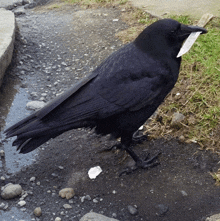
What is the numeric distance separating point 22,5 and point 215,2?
A: 4331mm

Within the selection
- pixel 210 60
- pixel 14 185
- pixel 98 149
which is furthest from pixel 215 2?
pixel 14 185

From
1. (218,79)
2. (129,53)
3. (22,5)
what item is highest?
(129,53)

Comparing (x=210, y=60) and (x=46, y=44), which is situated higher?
(x=210, y=60)

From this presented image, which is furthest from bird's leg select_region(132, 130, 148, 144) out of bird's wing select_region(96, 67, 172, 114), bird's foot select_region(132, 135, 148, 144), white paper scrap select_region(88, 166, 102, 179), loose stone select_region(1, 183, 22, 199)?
loose stone select_region(1, 183, 22, 199)

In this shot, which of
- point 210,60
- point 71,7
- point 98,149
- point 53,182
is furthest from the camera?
point 71,7

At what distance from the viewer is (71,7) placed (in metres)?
6.99

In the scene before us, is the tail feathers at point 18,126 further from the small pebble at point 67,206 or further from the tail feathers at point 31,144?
the small pebble at point 67,206

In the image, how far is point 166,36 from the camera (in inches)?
106

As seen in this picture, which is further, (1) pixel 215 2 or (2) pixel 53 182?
(1) pixel 215 2

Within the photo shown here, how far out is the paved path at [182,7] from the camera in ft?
17.2

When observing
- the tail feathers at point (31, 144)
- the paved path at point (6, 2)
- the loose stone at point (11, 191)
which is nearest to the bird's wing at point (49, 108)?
the tail feathers at point (31, 144)

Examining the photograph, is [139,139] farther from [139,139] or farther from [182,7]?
[182,7]

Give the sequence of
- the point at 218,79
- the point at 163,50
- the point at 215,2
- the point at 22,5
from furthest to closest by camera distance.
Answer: the point at 22,5 → the point at 215,2 → the point at 218,79 → the point at 163,50

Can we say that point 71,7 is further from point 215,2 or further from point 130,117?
point 130,117
